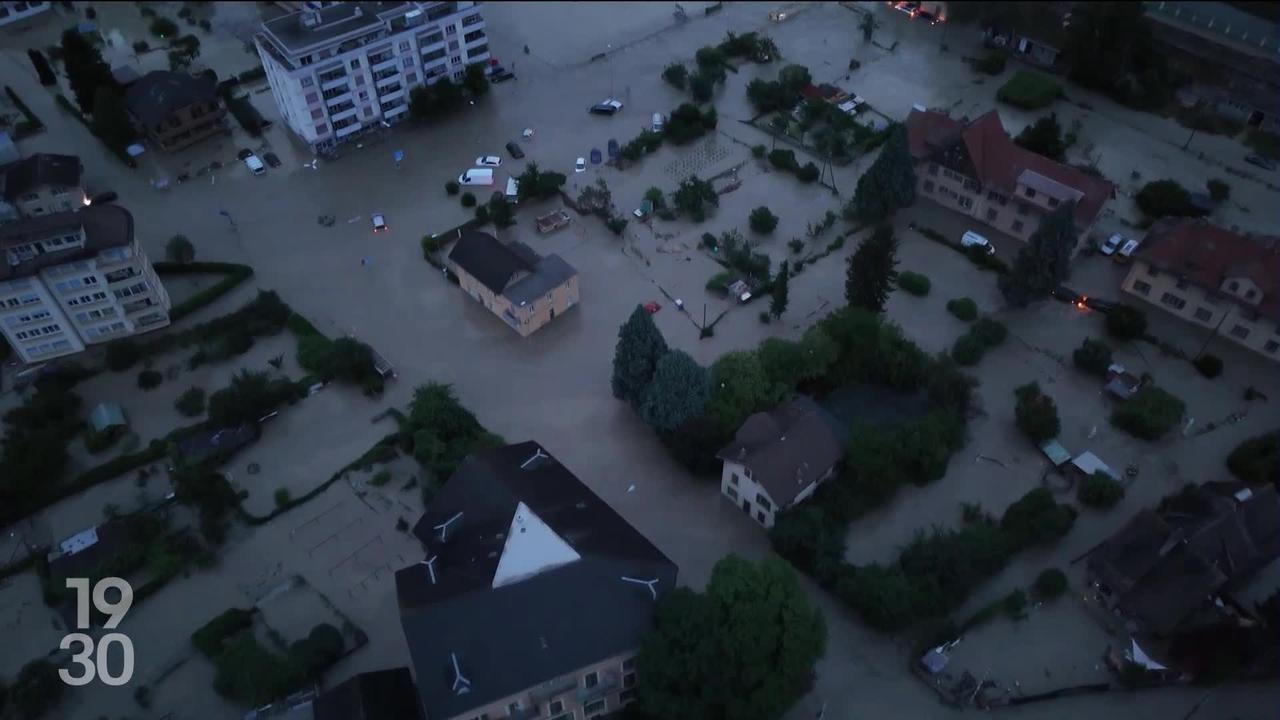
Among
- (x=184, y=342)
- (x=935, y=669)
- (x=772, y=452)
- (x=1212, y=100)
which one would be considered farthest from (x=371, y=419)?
(x=1212, y=100)

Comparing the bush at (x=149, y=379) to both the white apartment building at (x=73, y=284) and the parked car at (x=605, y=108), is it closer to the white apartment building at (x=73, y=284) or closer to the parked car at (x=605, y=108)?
the white apartment building at (x=73, y=284)

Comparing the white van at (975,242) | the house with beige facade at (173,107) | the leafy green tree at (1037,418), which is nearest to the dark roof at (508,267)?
the white van at (975,242)

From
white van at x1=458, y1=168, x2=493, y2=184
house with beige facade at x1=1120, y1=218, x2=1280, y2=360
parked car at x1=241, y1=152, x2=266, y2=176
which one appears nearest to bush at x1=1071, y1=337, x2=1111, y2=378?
house with beige facade at x1=1120, y1=218, x2=1280, y2=360

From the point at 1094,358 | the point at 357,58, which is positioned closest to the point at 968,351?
A: the point at 1094,358

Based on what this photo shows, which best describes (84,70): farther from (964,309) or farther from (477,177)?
(964,309)

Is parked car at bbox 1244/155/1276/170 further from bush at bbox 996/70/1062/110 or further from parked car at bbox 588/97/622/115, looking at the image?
parked car at bbox 588/97/622/115
